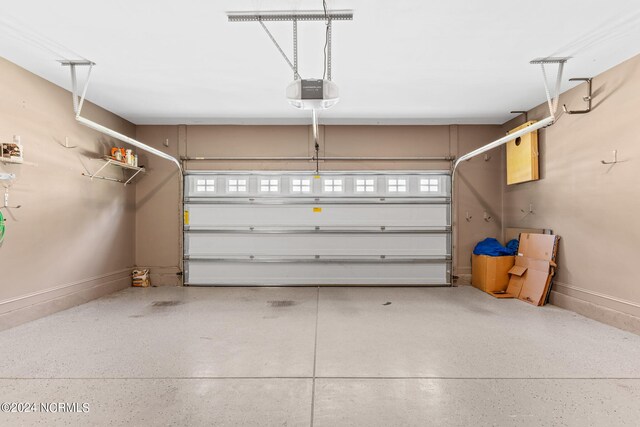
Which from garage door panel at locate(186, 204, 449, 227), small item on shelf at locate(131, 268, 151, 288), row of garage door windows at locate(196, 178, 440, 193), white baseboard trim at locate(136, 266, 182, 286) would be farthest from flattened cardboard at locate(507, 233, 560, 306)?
small item on shelf at locate(131, 268, 151, 288)

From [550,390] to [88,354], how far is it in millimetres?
3611

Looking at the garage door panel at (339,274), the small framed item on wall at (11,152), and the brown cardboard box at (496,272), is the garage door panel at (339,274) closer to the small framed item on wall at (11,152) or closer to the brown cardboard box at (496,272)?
the brown cardboard box at (496,272)

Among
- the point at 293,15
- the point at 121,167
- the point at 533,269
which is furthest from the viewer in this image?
the point at 121,167

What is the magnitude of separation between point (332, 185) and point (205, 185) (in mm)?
2269

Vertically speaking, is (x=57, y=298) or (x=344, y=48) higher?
(x=344, y=48)

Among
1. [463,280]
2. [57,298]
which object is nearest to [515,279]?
[463,280]

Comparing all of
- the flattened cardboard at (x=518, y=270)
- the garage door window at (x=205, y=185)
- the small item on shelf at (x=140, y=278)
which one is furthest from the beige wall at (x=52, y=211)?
the flattened cardboard at (x=518, y=270)

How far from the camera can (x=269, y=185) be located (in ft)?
19.0

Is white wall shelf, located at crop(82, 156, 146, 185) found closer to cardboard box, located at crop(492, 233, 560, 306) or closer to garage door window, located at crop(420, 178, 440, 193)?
garage door window, located at crop(420, 178, 440, 193)

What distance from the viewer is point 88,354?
281cm

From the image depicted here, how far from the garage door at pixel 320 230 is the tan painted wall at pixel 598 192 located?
1693 millimetres

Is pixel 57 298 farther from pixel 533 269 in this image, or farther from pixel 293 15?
pixel 533 269

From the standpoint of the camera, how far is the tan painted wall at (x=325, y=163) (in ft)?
19.0

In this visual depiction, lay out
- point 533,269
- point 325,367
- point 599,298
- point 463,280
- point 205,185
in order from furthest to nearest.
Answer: point 205,185 → point 463,280 → point 533,269 → point 599,298 → point 325,367
